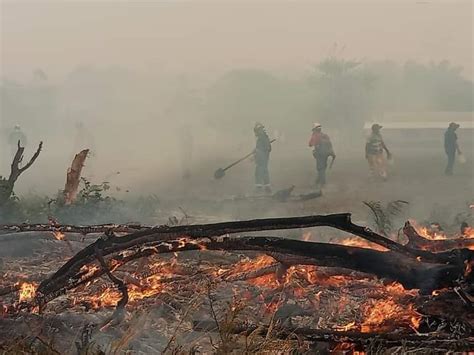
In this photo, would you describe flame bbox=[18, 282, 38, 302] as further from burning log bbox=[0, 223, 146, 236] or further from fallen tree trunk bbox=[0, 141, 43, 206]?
fallen tree trunk bbox=[0, 141, 43, 206]

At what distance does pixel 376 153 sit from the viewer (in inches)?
421

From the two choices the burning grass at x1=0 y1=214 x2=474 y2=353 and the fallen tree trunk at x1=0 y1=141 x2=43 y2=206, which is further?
the fallen tree trunk at x1=0 y1=141 x2=43 y2=206

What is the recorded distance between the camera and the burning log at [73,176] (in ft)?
20.2

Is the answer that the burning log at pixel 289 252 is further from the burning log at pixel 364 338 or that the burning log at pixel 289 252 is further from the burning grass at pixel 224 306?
the burning log at pixel 364 338

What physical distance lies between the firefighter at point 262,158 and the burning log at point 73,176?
161 inches

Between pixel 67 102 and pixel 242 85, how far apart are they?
3223 mm

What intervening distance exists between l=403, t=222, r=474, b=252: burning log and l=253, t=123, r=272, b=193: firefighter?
6649mm

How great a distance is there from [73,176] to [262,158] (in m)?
4.46

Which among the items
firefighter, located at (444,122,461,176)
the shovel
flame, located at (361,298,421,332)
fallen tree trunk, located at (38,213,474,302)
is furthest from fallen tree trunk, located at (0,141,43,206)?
firefighter, located at (444,122,461,176)

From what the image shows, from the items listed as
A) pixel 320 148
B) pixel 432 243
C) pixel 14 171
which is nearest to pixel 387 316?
pixel 432 243

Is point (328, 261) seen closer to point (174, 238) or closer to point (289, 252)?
point (289, 252)

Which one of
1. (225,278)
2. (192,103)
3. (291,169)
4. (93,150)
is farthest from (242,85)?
(225,278)

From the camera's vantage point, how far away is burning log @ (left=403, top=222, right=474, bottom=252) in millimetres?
3455

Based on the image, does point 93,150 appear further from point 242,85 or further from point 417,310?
point 417,310
